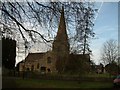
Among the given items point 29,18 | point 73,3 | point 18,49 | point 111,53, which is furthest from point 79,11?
point 111,53

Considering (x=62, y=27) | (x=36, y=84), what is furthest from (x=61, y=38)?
(x=36, y=84)

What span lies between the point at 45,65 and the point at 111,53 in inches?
1194

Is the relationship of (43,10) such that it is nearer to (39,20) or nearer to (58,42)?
(39,20)

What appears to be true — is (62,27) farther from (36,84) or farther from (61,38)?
(36,84)

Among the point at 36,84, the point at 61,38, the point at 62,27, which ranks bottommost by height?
the point at 36,84

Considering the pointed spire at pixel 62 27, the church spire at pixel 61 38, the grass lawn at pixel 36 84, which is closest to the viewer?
the pointed spire at pixel 62 27

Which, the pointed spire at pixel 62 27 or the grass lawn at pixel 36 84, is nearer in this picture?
the pointed spire at pixel 62 27

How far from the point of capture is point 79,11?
44.9 ft

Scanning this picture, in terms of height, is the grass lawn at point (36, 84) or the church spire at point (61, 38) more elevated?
the church spire at point (61, 38)

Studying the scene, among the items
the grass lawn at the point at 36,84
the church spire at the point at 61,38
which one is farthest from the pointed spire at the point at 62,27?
the grass lawn at the point at 36,84

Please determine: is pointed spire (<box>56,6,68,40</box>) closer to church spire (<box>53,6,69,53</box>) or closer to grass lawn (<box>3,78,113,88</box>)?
church spire (<box>53,6,69,53</box>)

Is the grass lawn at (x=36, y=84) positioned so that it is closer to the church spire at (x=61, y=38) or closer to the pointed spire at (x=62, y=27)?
the church spire at (x=61, y=38)

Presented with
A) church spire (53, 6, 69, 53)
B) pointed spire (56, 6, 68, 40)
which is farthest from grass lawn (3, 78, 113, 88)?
pointed spire (56, 6, 68, 40)

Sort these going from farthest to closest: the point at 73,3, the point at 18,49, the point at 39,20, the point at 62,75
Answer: the point at 62,75
the point at 18,49
the point at 39,20
the point at 73,3
